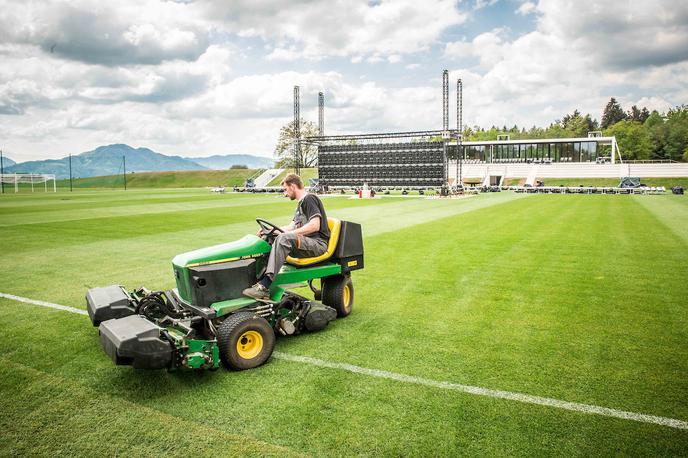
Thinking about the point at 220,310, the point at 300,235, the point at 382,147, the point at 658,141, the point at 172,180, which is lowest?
the point at 220,310

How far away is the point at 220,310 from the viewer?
16.5ft

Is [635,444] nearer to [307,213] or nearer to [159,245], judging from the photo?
[307,213]

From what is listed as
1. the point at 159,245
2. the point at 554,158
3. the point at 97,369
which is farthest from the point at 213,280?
the point at 554,158

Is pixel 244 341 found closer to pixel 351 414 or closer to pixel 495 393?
pixel 351 414

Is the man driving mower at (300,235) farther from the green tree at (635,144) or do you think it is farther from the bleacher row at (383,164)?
the green tree at (635,144)

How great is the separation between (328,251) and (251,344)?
1785 mm

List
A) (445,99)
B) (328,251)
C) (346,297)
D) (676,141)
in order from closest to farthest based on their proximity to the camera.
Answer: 1. (328,251)
2. (346,297)
3. (445,99)
4. (676,141)

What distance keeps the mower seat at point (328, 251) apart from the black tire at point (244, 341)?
1129 mm

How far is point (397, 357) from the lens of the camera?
16.8 feet

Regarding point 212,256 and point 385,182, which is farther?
point 385,182

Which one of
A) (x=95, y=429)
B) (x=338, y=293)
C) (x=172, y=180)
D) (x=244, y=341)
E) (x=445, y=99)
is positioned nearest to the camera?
(x=95, y=429)

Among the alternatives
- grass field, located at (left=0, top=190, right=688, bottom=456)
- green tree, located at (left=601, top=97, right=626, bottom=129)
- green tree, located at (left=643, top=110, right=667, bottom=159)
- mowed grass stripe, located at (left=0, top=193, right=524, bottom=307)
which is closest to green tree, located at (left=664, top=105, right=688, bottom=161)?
green tree, located at (left=643, top=110, right=667, bottom=159)

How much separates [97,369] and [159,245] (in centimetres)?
867

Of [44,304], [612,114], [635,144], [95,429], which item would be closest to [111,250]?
[44,304]
